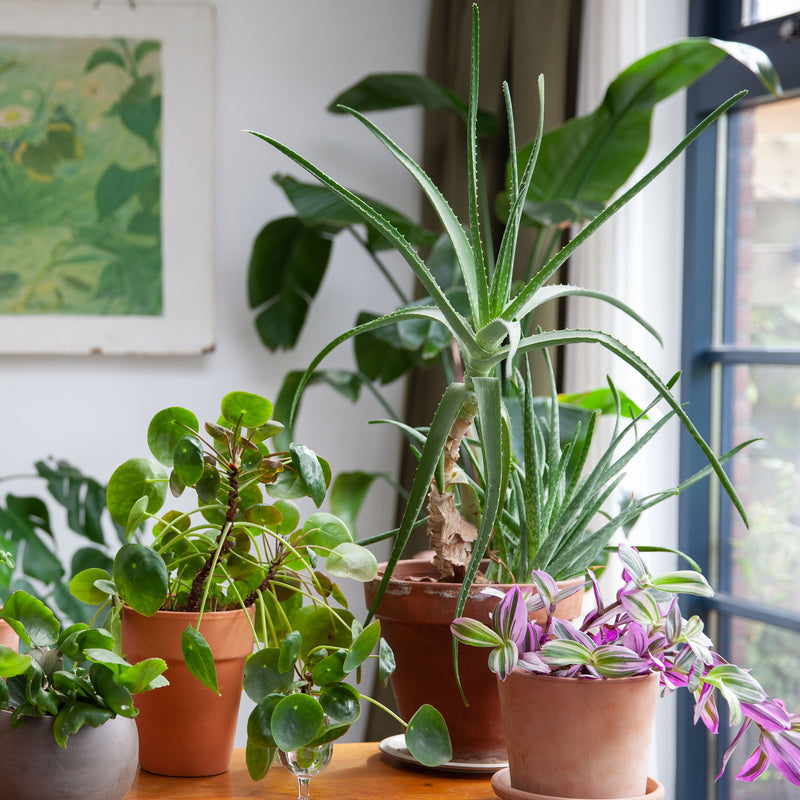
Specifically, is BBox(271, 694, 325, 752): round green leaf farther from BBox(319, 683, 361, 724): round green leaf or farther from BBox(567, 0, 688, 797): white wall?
BBox(567, 0, 688, 797): white wall

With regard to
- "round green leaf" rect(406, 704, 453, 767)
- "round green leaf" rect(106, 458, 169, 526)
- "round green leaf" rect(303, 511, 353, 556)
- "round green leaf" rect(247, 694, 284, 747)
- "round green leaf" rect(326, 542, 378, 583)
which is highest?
"round green leaf" rect(106, 458, 169, 526)

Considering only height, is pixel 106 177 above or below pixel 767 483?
above

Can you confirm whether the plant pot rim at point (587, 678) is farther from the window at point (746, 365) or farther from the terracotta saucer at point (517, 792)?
the window at point (746, 365)

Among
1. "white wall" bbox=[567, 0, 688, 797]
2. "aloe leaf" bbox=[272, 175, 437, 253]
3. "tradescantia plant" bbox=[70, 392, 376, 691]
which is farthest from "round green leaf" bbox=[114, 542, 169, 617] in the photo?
"aloe leaf" bbox=[272, 175, 437, 253]

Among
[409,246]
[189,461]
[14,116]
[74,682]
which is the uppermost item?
Answer: [14,116]

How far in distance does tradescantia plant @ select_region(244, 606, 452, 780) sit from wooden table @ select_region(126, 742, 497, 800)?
A: 0.04 m

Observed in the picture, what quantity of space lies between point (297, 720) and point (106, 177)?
7.31 ft

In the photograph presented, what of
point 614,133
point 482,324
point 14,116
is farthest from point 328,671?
point 14,116

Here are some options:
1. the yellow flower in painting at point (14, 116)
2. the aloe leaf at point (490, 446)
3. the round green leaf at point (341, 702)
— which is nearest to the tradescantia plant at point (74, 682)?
the round green leaf at point (341, 702)

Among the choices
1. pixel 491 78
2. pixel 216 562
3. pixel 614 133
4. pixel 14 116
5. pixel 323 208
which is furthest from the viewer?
pixel 14 116

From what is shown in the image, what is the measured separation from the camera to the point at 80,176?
257cm

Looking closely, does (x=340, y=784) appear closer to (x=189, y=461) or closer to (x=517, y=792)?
(x=517, y=792)

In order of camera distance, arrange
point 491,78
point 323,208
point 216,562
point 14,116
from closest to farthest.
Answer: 1. point 216,562
2. point 323,208
3. point 491,78
4. point 14,116

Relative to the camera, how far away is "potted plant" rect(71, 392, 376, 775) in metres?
0.67
